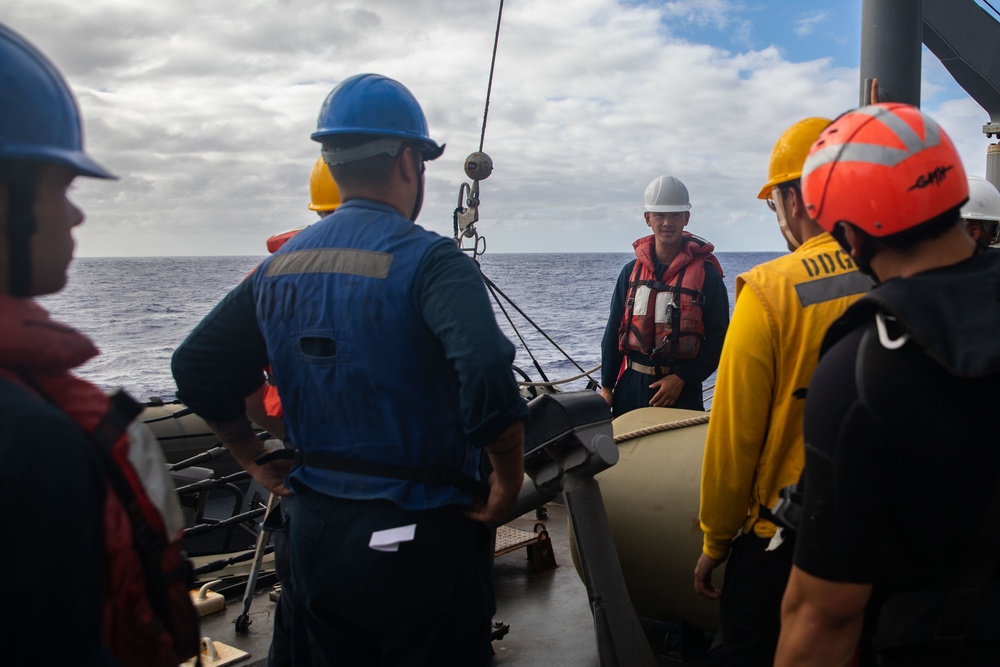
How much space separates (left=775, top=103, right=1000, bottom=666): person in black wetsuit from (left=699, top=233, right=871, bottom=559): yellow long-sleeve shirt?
1.55 ft

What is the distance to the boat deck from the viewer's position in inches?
141

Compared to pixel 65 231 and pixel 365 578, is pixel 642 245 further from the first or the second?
pixel 65 231

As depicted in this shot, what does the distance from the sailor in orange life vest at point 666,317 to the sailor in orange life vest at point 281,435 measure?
2141 millimetres

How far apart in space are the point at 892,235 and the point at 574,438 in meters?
1.42

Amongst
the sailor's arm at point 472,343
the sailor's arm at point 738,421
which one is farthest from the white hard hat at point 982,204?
the sailor's arm at point 472,343

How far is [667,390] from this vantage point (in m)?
4.83

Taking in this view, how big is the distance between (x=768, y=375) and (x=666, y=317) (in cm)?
272

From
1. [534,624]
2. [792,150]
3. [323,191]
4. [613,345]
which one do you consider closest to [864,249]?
[792,150]

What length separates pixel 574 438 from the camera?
2.84m

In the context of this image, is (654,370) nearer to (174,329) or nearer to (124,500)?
(124,500)

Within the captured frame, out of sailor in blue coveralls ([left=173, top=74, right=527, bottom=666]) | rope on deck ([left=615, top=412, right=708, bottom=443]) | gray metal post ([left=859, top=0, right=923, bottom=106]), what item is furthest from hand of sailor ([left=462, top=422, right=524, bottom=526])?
gray metal post ([left=859, top=0, right=923, bottom=106])

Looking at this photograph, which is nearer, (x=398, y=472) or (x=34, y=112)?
(x=34, y=112)

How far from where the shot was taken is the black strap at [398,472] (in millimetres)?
2078

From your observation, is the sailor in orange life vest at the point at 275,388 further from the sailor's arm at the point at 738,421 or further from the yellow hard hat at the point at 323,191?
the sailor's arm at the point at 738,421
